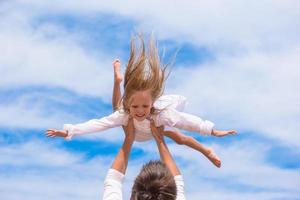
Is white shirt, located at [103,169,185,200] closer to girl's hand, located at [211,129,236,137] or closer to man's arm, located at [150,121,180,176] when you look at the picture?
man's arm, located at [150,121,180,176]

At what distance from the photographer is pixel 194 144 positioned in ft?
27.2

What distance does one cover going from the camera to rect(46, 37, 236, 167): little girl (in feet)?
23.1

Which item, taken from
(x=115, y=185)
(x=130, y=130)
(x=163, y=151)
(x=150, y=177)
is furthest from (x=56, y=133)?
(x=150, y=177)

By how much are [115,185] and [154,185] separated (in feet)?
5.60

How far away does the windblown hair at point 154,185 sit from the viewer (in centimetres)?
398

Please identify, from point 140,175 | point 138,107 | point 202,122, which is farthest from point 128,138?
point 140,175

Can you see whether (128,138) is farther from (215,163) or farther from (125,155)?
(215,163)

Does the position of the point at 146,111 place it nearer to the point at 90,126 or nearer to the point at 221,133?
the point at 90,126

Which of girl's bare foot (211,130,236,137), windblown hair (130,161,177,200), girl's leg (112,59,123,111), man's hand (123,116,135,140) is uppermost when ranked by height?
girl's leg (112,59,123,111)

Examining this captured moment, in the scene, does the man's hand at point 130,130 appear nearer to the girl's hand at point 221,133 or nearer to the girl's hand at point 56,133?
the girl's hand at point 56,133

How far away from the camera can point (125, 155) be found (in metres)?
6.51

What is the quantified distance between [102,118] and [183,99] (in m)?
1.70

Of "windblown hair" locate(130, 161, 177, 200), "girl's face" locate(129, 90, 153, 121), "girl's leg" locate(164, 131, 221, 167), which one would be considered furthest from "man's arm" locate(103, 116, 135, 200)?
"windblown hair" locate(130, 161, 177, 200)

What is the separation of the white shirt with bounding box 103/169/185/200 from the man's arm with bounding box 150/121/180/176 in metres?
0.17
